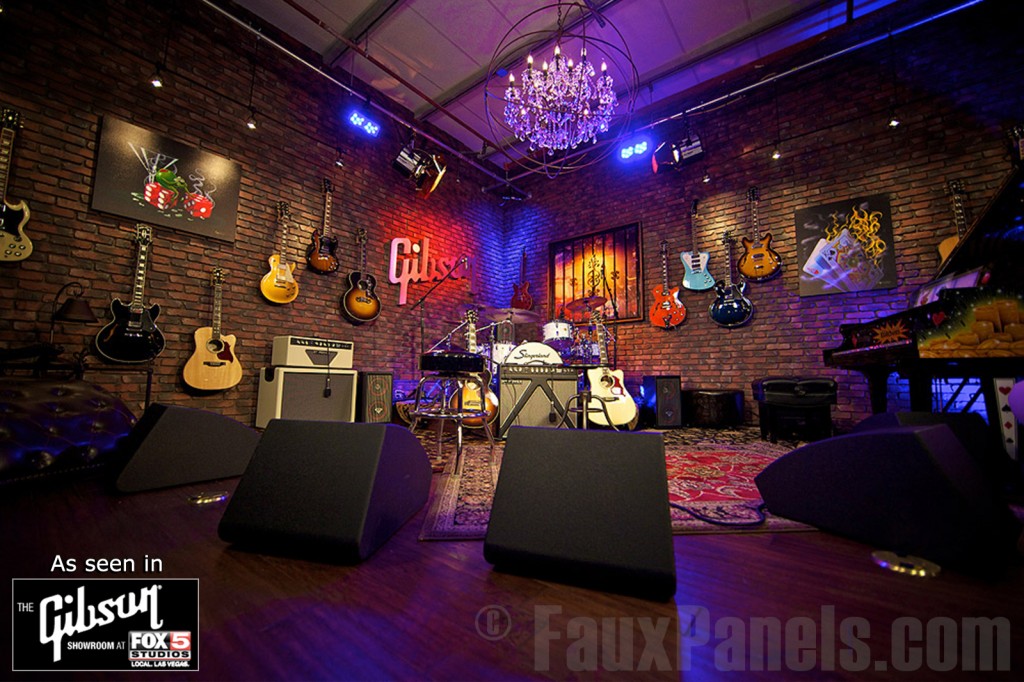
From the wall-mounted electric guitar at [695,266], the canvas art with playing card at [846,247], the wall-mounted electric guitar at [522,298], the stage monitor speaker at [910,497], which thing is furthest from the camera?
the wall-mounted electric guitar at [522,298]

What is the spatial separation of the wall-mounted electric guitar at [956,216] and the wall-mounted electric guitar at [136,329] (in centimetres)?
734

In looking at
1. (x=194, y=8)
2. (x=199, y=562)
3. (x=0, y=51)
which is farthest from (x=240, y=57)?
(x=199, y=562)

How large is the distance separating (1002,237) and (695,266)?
3028mm

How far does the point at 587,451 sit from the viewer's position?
1.20 m

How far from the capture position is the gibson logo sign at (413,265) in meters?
5.63

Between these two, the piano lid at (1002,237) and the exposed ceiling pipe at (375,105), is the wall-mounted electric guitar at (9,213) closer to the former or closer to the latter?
the exposed ceiling pipe at (375,105)

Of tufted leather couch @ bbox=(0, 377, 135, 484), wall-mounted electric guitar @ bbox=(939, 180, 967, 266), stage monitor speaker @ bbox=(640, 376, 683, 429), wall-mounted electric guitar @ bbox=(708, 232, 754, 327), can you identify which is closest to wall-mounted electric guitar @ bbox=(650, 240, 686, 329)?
wall-mounted electric guitar @ bbox=(708, 232, 754, 327)

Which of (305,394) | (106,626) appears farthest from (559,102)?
(305,394)

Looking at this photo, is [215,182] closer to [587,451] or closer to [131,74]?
[131,74]

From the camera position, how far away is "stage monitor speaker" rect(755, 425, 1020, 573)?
3.80 feet

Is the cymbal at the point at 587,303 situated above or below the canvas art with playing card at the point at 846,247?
below

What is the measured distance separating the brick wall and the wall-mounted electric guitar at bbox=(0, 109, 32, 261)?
95 mm

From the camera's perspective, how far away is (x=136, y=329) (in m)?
3.39

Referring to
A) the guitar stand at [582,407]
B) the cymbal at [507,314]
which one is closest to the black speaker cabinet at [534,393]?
the guitar stand at [582,407]
